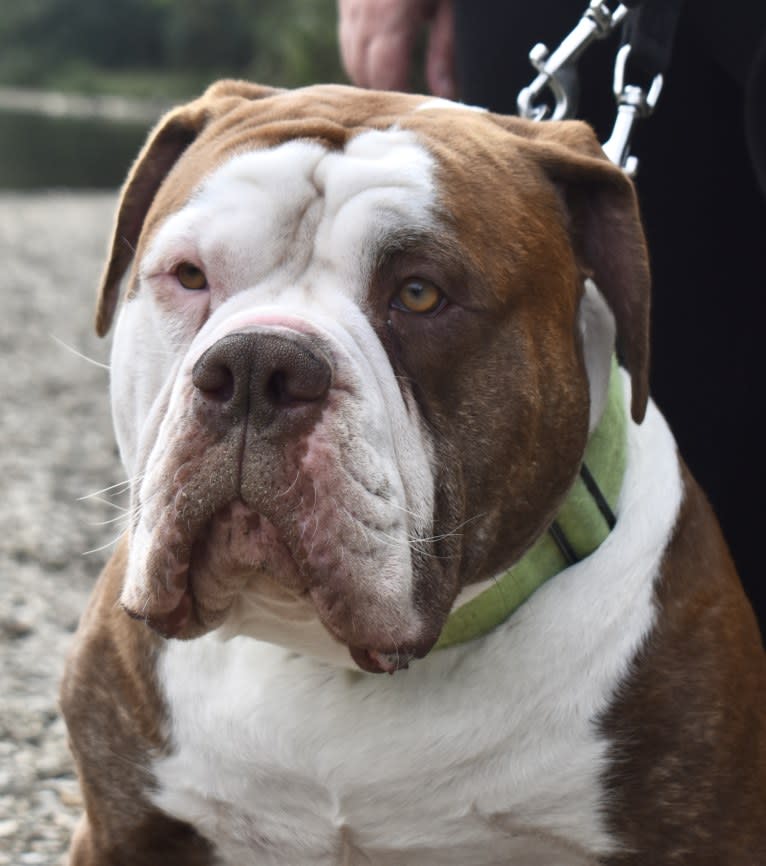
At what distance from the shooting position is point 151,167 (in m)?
2.56

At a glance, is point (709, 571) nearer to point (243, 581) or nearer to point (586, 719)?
point (586, 719)

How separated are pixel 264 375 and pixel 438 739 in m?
0.71

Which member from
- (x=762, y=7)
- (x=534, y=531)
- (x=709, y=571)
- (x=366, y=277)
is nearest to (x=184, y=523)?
(x=366, y=277)

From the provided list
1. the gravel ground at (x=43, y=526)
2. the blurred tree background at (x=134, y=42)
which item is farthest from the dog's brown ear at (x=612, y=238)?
the blurred tree background at (x=134, y=42)

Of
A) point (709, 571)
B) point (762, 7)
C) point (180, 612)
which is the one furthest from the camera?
point (762, 7)

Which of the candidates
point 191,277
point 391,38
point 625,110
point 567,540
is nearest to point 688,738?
point 567,540

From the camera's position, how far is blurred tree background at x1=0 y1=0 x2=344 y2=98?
6145cm

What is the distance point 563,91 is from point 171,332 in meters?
1.03

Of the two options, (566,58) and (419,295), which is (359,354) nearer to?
(419,295)

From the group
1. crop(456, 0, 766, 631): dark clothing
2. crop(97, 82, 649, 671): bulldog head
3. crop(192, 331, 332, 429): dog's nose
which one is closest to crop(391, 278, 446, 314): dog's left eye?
crop(97, 82, 649, 671): bulldog head

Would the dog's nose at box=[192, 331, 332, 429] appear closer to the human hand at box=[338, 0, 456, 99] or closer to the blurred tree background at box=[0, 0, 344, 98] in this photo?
the human hand at box=[338, 0, 456, 99]

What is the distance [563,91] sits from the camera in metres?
2.92

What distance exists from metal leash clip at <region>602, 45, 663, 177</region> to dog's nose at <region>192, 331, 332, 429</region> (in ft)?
3.19

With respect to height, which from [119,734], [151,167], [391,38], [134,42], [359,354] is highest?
[359,354]
